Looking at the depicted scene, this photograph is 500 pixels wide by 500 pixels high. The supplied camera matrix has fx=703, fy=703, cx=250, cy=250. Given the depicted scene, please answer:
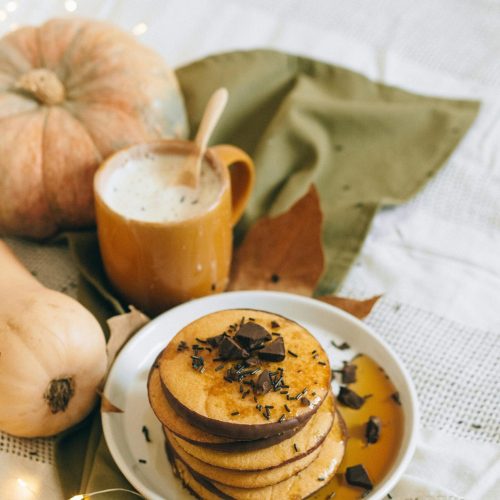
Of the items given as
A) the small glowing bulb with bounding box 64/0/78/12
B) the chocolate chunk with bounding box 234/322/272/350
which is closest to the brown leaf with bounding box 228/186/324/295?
the chocolate chunk with bounding box 234/322/272/350

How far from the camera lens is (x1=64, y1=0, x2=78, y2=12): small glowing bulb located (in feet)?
5.35

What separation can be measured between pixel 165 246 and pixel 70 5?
0.95 metres

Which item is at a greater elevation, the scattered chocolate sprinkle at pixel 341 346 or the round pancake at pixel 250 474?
the round pancake at pixel 250 474

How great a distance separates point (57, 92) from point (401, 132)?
2.05 feet

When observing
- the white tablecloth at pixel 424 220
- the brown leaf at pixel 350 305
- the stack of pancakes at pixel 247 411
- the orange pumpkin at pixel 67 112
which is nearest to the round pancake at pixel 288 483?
the stack of pancakes at pixel 247 411

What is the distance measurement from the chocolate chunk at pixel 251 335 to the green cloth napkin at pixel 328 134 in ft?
1.08

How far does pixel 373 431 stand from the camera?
81 cm

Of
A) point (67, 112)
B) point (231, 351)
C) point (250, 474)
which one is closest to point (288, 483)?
point (250, 474)

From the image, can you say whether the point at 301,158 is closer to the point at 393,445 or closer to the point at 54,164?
the point at 54,164

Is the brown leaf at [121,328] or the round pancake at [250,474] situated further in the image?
the brown leaf at [121,328]

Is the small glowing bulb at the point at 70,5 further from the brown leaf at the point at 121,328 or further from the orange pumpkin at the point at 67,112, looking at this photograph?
the brown leaf at the point at 121,328

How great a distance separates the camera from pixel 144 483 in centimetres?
75

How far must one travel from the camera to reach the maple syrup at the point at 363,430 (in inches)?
30.0

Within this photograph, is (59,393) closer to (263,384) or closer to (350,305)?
(263,384)
